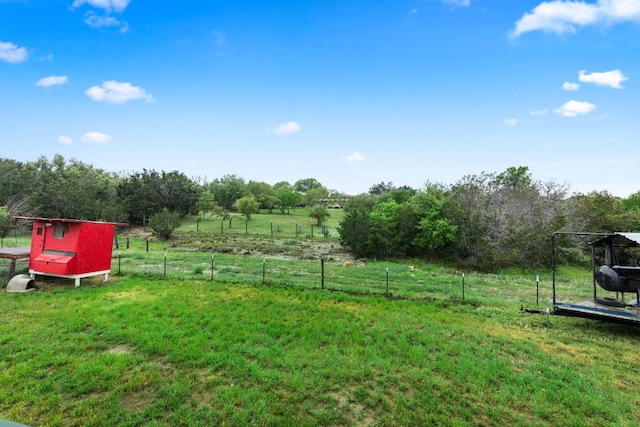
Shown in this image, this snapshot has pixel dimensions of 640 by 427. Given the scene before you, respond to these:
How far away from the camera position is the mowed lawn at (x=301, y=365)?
→ 3361mm

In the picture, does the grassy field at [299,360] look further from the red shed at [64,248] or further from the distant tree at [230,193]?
the distant tree at [230,193]

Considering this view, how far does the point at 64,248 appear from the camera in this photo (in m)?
8.47

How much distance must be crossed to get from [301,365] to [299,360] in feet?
0.54

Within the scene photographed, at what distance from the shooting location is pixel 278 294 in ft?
26.2

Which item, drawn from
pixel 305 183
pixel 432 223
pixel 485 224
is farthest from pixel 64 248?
pixel 305 183

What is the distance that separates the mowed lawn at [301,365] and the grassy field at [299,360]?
22mm

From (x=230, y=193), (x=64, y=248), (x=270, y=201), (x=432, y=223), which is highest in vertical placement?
(x=230, y=193)

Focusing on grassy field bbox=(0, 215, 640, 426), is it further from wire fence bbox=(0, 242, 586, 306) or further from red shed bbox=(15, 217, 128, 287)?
wire fence bbox=(0, 242, 586, 306)

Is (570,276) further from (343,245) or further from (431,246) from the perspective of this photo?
(343,245)

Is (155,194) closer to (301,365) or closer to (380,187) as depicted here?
(301,365)

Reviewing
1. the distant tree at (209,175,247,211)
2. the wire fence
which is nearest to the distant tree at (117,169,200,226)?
the distant tree at (209,175,247,211)

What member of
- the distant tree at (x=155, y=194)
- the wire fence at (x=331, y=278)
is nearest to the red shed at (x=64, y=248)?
the wire fence at (x=331, y=278)

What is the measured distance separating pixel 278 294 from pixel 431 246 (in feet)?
39.7

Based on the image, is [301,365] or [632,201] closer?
[301,365]
